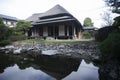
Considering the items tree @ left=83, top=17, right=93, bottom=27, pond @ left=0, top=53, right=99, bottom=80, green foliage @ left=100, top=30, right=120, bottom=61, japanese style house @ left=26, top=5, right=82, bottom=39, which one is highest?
tree @ left=83, top=17, right=93, bottom=27

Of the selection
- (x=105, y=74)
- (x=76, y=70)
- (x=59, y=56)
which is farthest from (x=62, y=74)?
(x=59, y=56)

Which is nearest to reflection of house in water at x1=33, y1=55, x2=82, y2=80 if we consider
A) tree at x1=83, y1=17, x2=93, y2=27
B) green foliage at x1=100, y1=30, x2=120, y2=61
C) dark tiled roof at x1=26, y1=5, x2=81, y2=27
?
green foliage at x1=100, y1=30, x2=120, y2=61

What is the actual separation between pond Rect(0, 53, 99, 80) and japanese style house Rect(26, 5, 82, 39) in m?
12.1

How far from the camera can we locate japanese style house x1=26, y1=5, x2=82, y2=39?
2123 cm

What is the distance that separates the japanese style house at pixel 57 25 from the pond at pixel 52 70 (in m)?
12.1

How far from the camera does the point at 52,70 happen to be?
7441 mm

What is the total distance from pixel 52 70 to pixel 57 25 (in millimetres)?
15192

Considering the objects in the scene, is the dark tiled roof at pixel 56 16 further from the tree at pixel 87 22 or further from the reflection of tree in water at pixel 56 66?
the tree at pixel 87 22

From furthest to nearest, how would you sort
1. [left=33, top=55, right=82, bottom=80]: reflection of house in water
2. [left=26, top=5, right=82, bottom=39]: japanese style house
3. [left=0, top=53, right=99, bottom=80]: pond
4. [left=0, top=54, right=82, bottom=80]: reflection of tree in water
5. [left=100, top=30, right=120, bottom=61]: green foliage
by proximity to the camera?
[left=26, top=5, right=82, bottom=39]: japanese style house, [left=0, top=54, right=82, bottom=80]: reflection of tree in water, [left=33, top=55, right=82, bottom=80]: reflection of house in water, [left=0, top=53, right=99, bottom=80]: pond, [left=100, top=30, right=120, bottom=61]: green foliage

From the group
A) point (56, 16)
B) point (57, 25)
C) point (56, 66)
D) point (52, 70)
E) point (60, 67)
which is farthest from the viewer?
point (56, 16)

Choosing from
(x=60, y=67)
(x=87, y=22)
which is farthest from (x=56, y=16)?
(x=87, y=22)

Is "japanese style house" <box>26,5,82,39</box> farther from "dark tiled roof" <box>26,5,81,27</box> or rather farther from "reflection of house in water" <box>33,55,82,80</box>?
"reflection of house in water" <box>33,55,82,80</box>

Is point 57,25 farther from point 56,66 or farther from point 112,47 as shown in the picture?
point 112,47

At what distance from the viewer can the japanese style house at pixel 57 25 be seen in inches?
836
